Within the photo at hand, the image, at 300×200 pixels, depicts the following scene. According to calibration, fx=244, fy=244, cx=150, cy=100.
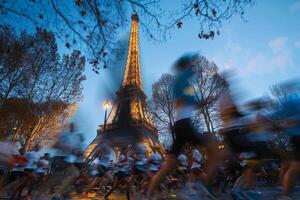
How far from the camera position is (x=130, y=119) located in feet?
129

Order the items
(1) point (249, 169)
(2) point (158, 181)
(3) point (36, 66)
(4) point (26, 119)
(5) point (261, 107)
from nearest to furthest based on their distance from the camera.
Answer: (2) point (158, 181) → (1) point (249, 169) → (5) point (261, 107) → (3) point (36, 66) → (4) point (26, 119)

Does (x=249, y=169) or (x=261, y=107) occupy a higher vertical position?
(x=261, y=107)

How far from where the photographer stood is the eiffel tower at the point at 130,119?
3541 centimetres

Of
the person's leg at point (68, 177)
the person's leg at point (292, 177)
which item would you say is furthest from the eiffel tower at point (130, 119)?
the person's leg at point (292, 177)

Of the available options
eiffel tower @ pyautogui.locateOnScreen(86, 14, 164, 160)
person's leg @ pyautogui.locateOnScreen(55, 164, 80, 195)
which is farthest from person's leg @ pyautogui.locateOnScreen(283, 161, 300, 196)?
eiffel tower @ pyautogui.locateOnScreen(86, 14, 164, 160)

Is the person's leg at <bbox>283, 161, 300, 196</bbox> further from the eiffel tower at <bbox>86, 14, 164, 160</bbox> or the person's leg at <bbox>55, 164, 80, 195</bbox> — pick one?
the eiffel tower at <bbox>86, 14, 164, 160</bbox>

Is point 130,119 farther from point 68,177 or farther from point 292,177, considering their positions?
point 292,177

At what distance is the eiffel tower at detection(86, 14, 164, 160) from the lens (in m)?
Result: 35.4

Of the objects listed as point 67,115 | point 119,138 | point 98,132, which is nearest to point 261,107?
point 67,115

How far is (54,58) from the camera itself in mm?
20172

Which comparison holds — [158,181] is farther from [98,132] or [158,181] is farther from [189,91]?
[98,132]

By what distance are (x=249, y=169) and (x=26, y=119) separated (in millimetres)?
24320

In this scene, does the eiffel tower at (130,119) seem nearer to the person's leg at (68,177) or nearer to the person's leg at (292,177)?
the person's leg at (68,177)

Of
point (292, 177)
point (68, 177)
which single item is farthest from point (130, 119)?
point (292, 177)
